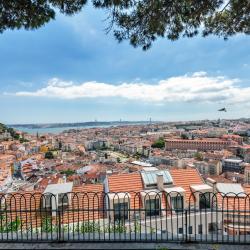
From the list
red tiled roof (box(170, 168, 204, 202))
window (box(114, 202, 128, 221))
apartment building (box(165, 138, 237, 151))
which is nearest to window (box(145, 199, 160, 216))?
window (box(114, 202, 128, 221))

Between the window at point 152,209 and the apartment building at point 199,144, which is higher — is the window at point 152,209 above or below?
above

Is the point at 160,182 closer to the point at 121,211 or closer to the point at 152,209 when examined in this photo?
the point at 121,211

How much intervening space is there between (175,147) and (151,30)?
119040 millimetres

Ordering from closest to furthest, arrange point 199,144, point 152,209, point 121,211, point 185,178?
point 152,209 < point 121,211 < point 185,178 < point 199,144

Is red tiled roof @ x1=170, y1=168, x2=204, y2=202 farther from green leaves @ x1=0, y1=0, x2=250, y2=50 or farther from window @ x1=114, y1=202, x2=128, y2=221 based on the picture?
green leaves @ x1=0, y1=0, x2=250, y2=50

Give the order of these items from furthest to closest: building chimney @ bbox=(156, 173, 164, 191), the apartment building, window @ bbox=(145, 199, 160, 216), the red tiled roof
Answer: the apartment building, the red tiled roof, building chimney @ bbox=(156, 173, 164, 191), window @ bbox=(145, 199, 160, 216)

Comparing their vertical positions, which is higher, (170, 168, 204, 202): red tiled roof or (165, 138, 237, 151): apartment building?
(170, 168, 204, 202): red tiled roof

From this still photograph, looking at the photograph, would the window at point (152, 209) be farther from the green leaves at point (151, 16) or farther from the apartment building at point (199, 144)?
the apartment building at point (199, 144)

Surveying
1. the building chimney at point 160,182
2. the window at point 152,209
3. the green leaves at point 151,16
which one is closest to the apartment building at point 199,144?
the building chimney at point 160,182

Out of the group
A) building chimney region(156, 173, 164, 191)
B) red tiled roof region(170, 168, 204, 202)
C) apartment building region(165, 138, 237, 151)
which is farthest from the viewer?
apartment building region(165, 138, 237, 151)

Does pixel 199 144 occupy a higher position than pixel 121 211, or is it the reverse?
pixel 121 211

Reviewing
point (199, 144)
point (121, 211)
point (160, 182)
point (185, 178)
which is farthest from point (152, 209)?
point (199, 144)

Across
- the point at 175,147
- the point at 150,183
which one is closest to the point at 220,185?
the point at 150,183

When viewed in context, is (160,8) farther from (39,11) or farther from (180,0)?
(39,11)
